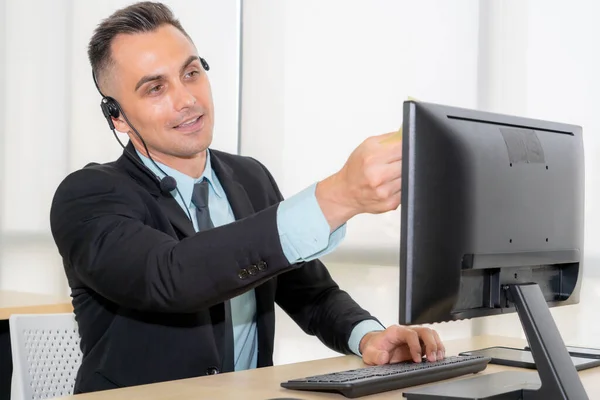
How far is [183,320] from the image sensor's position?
1.75 m

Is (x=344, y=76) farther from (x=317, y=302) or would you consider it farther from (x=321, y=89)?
(x=317, y=302)

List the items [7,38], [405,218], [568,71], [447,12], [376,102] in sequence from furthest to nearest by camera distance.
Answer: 1. [7,38]
2. [376,102]
3. [447,12]
4. [568,71]
5. [405,218]

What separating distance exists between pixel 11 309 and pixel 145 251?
1.32m

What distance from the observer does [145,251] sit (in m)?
1.51

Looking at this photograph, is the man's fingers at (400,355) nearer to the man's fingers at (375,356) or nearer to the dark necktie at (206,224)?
the man's fingers at (375,356)

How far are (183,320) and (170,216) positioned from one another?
23cm

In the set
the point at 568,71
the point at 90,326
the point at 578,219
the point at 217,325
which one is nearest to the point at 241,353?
the point at 217,325

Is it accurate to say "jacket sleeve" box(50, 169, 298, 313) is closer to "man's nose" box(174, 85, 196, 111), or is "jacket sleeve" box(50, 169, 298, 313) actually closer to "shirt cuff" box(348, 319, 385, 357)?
"man's nose" box(174, 85, 196, 111)

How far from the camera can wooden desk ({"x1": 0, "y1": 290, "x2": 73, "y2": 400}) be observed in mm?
2682

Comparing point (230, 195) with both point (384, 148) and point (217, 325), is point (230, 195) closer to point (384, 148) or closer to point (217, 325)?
point (217, 325)

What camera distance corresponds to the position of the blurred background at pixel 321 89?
2.98m

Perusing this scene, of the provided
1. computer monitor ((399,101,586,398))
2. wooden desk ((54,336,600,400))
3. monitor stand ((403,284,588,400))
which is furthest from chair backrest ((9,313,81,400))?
computer monitor ((399,101,586,398))

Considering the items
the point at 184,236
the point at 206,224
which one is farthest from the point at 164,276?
the point at 206,224

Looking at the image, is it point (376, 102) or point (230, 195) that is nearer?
point (230, 195)
